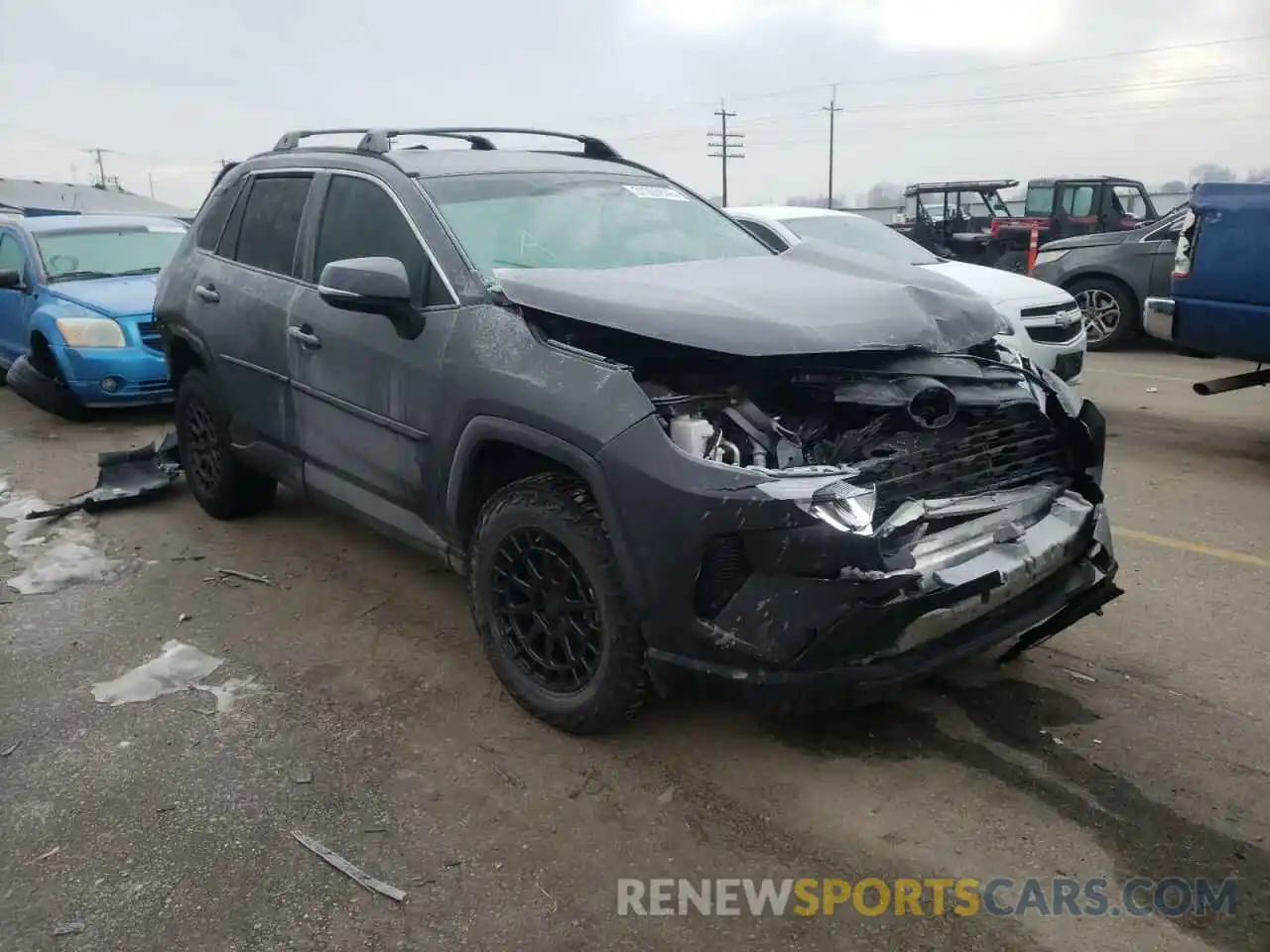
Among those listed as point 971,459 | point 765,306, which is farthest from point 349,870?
point 971,459

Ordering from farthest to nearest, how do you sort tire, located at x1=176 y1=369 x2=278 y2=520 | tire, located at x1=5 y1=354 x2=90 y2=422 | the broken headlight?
tire, located at x1=5 y1=354 x2=90 y2=422 → tire, located at x1=176 y1=369 x2=278 y2=520 → the broken headlight

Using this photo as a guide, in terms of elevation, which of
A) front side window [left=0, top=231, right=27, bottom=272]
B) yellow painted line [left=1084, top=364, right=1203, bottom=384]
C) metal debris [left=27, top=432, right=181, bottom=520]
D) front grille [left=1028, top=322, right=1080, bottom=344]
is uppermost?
front side window [left=0, top=231, right=27, bottom=272]

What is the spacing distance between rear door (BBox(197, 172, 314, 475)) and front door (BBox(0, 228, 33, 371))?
446cm

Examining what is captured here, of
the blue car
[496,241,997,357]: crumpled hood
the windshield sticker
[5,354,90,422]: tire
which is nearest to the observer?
[496,241,997,357]: crumpled hood

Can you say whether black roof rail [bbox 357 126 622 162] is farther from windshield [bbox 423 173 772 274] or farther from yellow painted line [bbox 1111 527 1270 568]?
yellow painted line [bbox 1111 527 1270 568]

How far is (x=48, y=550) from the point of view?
517cm

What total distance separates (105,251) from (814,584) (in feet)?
27.3

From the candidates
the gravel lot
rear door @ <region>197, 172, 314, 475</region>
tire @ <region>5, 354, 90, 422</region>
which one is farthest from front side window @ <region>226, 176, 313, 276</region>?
tire @ <region>5, 354, 90, 422</region>

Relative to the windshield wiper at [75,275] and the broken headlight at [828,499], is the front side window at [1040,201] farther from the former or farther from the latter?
the broken headlight at [828,499]

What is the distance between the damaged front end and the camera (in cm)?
261

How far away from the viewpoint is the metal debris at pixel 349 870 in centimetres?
Result: 256

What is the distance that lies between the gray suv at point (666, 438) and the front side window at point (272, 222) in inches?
7.7

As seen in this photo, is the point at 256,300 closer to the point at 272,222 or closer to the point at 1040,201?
the point at 272,222

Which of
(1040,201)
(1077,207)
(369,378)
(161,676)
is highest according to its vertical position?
(1040,201)
